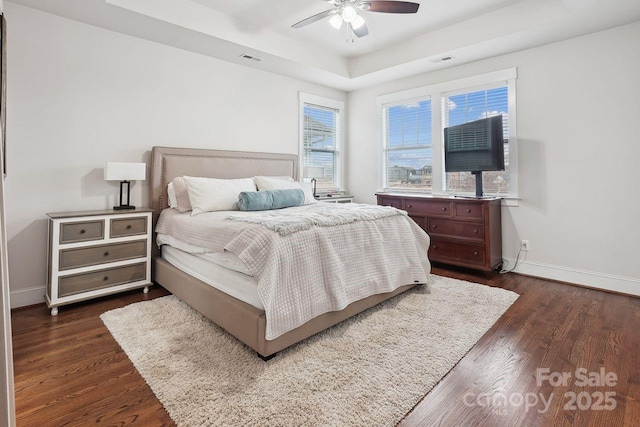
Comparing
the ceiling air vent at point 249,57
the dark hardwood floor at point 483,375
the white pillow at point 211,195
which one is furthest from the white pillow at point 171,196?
the ceiling air vent at point 249,57

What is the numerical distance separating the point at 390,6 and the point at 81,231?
10.7 ft

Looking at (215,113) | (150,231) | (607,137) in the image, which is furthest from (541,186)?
(150,231)

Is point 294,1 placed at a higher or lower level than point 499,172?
higher

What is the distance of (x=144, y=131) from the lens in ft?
11.7

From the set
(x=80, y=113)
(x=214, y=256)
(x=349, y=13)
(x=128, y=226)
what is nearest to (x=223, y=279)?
(x=214, y=256)

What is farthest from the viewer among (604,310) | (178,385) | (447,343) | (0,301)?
(604,310)

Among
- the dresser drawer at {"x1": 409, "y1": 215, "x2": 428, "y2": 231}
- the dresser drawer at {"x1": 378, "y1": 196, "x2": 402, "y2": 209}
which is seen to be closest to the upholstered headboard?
the dresser drawer at {"x1": 378, "y1": 196, "x2": 402, "y2": 209}

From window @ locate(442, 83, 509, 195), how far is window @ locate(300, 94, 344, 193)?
72.6 inches

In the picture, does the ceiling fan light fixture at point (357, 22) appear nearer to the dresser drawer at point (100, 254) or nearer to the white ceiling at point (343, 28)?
the white ceiling at point (343, 28)

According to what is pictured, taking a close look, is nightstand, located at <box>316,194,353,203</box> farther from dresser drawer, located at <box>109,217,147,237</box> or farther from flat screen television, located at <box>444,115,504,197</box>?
dresser drawer, located at <box>109,217,147,237</box>

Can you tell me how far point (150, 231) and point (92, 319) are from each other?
93cm

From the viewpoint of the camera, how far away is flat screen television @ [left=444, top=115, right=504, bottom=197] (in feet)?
12.4

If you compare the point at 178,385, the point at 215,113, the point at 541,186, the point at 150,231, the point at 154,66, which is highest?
the point at 154,66

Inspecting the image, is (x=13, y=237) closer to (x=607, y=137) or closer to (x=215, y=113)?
(x=215, y=113)
